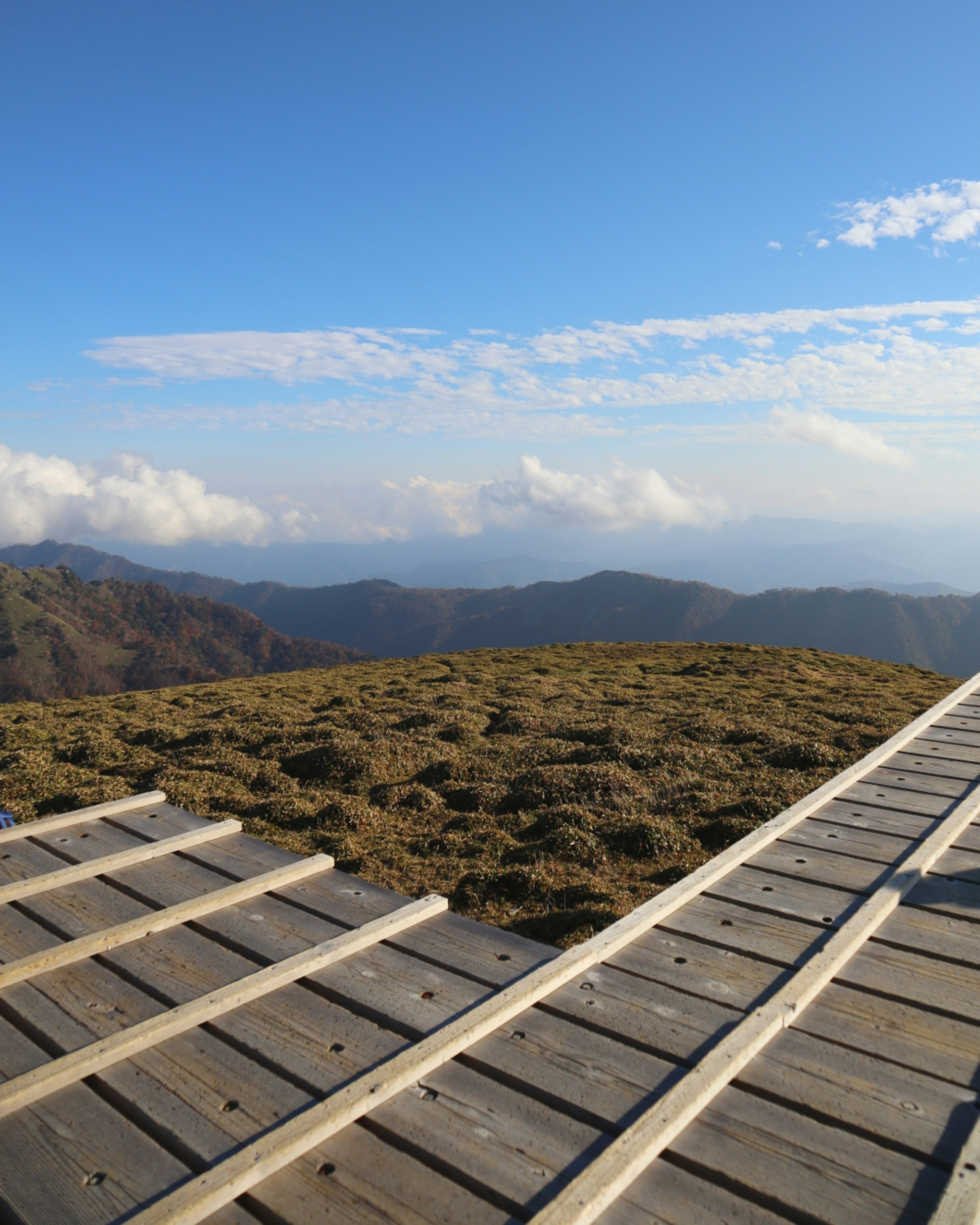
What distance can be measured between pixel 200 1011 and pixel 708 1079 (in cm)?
331

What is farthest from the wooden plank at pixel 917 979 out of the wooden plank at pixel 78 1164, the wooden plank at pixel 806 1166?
the wooden plank at pixel 78 1164

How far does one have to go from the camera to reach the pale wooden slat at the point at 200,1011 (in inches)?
171

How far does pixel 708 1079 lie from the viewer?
4.45m

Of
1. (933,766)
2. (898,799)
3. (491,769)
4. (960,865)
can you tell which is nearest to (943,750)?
(933,766)

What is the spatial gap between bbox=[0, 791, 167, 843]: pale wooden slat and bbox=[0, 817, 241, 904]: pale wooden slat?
122 centimetres

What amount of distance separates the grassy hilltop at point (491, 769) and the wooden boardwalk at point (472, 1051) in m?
3.91

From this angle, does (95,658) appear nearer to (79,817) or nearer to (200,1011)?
(79,817)

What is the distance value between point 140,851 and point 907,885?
7.67 m

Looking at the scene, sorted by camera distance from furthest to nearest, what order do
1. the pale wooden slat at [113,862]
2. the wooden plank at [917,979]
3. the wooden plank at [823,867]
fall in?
the wooden plank at [823,867], the pale wooden slat at [113,862], the wooden plank at [917,979]

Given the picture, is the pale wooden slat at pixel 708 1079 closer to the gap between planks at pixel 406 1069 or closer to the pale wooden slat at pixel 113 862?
the gap between planks at pixel 406 1069

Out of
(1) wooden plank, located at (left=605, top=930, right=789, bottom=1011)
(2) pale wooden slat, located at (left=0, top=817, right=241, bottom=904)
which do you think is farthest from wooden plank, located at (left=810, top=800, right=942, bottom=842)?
(2) pale wooden slat, located at (left=0, top=817, right=241, bottom=904)

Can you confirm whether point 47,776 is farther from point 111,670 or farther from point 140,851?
point 111,670

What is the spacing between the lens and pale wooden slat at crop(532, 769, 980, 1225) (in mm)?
3604

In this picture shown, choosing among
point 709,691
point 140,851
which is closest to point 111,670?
point 709,691
